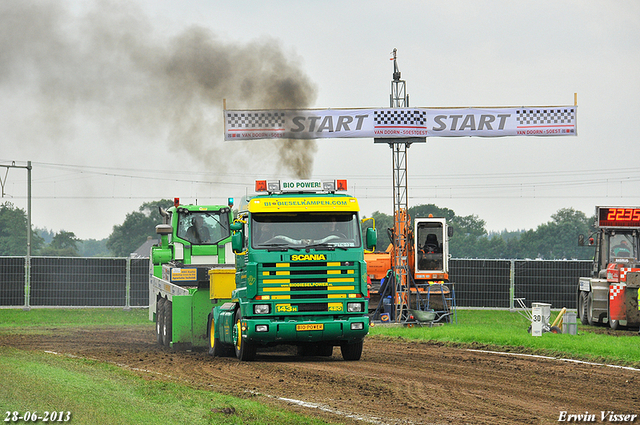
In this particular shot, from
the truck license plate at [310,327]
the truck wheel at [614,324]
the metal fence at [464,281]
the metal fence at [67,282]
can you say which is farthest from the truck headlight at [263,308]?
the metal fence at [67,282]

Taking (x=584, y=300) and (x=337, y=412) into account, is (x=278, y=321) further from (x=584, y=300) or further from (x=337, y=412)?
(x=584, y=300)

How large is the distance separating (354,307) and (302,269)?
1294mm

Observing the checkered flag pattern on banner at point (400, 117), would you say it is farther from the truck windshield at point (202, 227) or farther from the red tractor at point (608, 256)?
the red tractor at point (608, 256)

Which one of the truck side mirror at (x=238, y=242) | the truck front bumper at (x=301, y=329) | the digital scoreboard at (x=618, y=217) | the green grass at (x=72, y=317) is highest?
the digital scoreboard at (x=618, y=217)

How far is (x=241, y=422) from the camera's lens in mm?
9922

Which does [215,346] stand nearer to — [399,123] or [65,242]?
[399,123]

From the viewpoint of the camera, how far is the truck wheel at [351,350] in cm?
1730

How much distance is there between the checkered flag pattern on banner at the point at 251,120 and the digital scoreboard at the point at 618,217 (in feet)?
37.6

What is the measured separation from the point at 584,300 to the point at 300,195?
55.0ft

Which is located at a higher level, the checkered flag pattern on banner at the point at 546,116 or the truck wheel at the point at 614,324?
the checkered flag pattern on banner at the point at 546,116

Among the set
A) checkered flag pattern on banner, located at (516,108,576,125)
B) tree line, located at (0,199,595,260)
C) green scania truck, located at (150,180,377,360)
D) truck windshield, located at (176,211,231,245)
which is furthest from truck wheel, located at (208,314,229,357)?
tree line, located at (0,199,595,260)

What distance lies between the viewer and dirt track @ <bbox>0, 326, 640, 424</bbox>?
10.9 m

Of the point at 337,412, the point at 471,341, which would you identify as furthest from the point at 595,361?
the point at 337,412

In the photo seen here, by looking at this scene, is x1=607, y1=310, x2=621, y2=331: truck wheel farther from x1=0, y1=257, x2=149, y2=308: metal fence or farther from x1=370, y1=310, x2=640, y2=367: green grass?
x1=0, y1=257, x2=149, y2=308: metal fence
